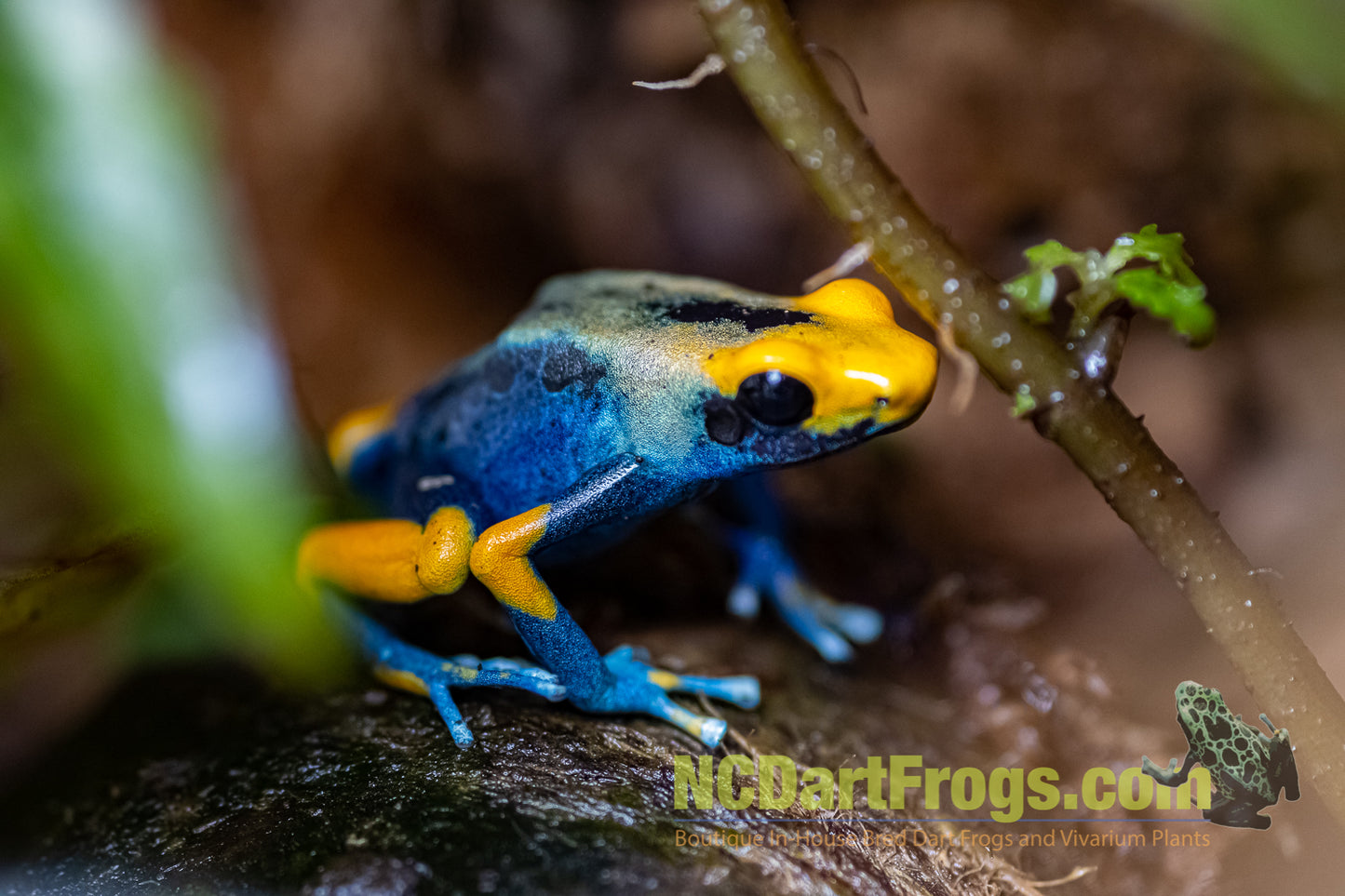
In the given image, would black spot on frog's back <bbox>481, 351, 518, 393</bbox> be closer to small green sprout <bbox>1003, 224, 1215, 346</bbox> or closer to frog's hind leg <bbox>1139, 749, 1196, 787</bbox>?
small green sprout <bbox>1003, 224, 1215, 346</bbox>

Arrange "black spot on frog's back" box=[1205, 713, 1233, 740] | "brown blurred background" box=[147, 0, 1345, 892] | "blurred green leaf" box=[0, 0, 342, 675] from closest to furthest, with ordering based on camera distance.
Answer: "black spot on frog's back" box=[1205, 713, 1233, 740]
"blurred green leaf" box=[0, 0, 342, 675]
"brown blurred background" box=[147, 0, 1345, 892]

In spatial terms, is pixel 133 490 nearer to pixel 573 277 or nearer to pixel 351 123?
pixel 573 277

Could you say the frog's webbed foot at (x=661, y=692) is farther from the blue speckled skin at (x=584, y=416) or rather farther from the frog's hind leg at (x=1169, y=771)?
the frog's hind leg at (x=1169, y=771)

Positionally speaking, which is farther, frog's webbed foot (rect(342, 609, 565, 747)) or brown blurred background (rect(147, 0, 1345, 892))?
brown blurred background (rect(147, 0, 1345, 892))

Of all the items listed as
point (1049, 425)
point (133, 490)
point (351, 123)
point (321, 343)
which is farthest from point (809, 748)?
point (351, 123)

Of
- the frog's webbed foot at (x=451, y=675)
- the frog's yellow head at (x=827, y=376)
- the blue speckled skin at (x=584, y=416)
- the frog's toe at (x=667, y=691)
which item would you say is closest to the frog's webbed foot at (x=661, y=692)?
the frog's toe at (x=667, y=691)

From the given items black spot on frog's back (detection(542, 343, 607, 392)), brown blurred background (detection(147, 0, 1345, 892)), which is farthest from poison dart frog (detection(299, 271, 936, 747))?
brown blurred background (detection(147, 0, 1345, 892))

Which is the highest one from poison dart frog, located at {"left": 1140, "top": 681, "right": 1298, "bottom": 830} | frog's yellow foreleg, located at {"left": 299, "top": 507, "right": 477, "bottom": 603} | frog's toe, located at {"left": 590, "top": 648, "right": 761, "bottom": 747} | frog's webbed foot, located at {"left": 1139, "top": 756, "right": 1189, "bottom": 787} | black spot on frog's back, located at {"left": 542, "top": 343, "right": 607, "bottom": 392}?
black spot on frog's back, located at {"left": 542, "top": 343, "right": 607, "bottom": 392}
